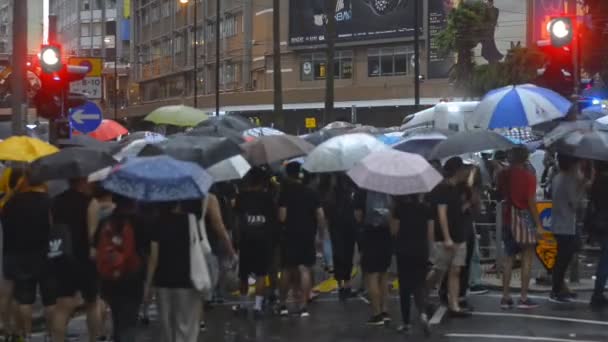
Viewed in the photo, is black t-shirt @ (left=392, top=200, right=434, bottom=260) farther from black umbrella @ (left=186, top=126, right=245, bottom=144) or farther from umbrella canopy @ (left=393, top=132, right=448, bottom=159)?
black umbrella @ (left=186, top=126, right=245, bottom=144)

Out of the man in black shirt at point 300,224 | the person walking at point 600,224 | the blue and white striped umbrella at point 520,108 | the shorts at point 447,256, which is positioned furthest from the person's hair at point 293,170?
the person walking at point 600,224

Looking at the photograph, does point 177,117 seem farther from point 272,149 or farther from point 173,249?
point 173,249

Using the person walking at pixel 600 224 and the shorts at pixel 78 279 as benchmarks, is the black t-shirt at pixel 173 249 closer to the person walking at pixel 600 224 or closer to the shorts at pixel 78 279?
the shorts at pixel 78 279

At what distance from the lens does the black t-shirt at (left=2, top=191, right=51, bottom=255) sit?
1056 centimetres

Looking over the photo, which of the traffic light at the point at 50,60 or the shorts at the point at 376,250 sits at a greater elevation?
the traffic light at the point at 50,60

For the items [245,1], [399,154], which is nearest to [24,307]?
[399,154]

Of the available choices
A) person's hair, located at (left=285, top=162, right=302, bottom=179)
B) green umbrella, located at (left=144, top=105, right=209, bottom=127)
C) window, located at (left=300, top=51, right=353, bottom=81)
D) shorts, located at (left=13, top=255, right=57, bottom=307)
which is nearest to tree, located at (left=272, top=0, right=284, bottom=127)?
green umbrella, located at (left=144, top=105, right=209, bottom=127)

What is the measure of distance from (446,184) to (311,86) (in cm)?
5698

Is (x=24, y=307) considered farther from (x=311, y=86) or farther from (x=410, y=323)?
(x=311, y=86)

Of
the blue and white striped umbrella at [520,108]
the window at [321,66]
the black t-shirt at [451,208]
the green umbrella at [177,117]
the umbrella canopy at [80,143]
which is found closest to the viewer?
the black t-shirt at [451,208]

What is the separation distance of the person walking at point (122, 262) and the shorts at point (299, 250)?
411 centimetres

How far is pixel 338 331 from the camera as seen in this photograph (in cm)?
1222

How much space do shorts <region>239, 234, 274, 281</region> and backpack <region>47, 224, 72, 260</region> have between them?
3.40 meters

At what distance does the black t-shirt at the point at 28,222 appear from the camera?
1056 cm
